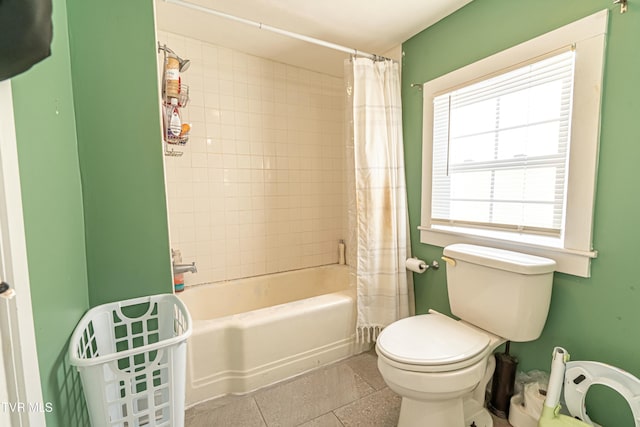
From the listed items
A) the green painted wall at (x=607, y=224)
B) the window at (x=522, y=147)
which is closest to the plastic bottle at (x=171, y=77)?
the window at (x=522, y=147)

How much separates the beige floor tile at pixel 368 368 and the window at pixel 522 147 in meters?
0.89

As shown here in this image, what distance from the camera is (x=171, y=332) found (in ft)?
4.04

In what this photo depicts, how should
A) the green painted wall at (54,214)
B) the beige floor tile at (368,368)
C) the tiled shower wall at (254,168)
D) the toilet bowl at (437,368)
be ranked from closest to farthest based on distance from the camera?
the green painted wall at (54,214), the toilet bowl at (437,368), the beige floor tile at (368,368), the tiled shower wall at (254,168)

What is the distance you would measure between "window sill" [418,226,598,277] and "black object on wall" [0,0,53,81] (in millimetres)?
1766

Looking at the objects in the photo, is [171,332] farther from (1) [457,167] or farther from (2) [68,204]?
(1) [457,167]

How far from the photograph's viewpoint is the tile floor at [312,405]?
1398mm

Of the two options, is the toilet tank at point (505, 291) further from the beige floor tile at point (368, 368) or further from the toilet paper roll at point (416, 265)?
the beige floor tile at point (368, 368)

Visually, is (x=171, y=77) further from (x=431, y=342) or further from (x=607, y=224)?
(x=607, y=224)

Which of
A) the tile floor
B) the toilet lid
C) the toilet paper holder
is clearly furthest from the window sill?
the tile floor

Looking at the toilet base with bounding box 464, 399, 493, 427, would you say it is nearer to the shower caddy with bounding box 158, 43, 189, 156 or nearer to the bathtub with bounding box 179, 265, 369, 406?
the bathtub with bounding box 179, 265, 369, 406

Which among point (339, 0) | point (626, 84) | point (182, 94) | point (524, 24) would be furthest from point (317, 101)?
point (626, 84)

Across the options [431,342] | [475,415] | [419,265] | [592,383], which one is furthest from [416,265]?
[592,383]

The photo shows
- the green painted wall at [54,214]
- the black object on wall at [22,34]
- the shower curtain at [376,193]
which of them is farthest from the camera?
the shower curtain at [376,193]

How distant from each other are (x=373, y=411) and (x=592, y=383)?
927mm
